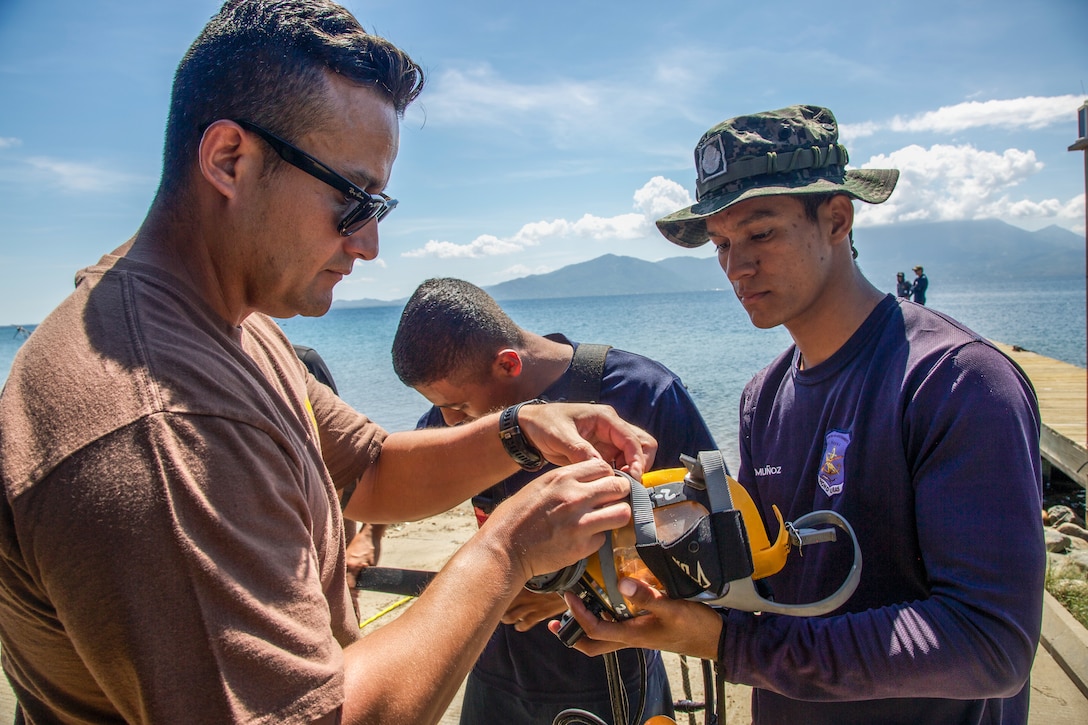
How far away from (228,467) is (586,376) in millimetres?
2117

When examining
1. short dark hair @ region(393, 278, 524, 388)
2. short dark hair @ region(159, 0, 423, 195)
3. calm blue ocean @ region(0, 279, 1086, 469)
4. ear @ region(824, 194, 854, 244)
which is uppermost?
short dark hair @ region(159, 0, 423, 195)

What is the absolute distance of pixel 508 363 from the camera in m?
3.42

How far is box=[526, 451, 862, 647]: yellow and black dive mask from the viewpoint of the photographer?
1.77 metres

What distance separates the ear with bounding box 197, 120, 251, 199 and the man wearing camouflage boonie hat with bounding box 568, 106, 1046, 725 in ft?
4.99

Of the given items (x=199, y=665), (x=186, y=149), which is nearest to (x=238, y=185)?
(x=186, y=149)

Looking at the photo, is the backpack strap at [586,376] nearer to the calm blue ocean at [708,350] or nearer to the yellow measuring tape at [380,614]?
the yellow measuring tape at [380,614]

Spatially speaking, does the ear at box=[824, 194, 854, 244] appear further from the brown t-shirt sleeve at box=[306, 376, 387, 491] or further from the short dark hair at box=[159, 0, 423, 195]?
the brown t-shirt sleeve at box=[306, 376, 387, 491]

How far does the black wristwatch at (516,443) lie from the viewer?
2.67 metres

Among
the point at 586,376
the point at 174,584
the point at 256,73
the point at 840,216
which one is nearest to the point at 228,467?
the point at 174,584

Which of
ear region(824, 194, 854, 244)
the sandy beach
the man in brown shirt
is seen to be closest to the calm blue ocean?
the sandy beach

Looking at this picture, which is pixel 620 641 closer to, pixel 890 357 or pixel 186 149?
pixel 890 357

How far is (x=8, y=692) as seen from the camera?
16.6 ft

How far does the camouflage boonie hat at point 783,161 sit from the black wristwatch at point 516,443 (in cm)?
107

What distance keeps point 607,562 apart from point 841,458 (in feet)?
2.73
